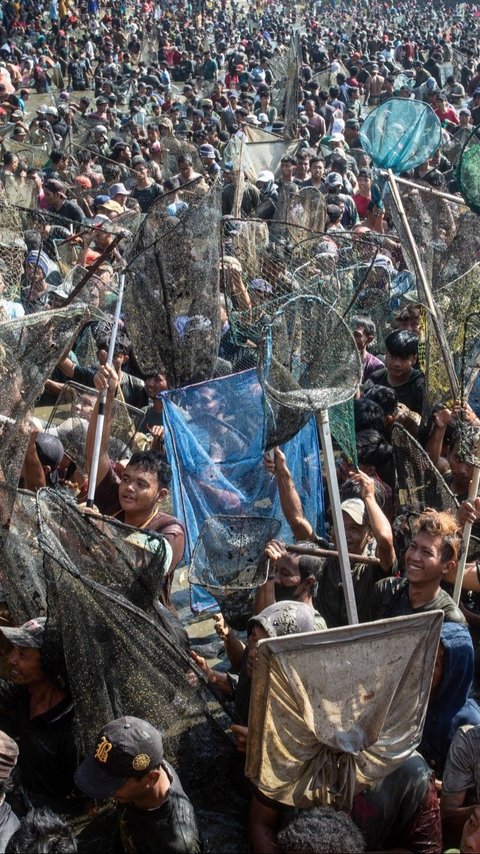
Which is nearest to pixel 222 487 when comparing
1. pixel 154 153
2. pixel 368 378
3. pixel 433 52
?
pixel 368 378

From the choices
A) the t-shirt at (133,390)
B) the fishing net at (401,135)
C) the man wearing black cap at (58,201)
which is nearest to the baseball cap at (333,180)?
the man wearing black cap at (58,201)

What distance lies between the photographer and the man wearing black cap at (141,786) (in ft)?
11.3

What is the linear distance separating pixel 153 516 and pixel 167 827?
1.93m

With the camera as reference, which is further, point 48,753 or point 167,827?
point 48,753

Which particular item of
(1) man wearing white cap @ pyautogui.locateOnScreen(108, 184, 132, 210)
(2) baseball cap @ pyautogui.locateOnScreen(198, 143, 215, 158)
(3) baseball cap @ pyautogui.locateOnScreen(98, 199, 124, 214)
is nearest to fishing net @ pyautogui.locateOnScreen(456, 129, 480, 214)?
(3) baseball cap @ pyautogui.locateOnScreen(98, 199, 124, 214)

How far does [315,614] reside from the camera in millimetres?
4363

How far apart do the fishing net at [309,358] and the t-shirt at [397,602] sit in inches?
32.8

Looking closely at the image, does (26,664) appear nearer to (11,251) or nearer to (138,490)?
(138,490)

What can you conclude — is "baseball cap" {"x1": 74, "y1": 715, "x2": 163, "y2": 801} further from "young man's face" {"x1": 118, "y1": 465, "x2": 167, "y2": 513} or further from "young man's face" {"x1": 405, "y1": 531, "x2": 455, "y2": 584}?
"young man's face" {"x1": 118, "y1": 465, "x2": 167, "y2": 513}

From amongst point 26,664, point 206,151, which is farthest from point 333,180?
point 26,664

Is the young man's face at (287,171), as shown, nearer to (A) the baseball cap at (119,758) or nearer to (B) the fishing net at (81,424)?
(B) the fishing net at (81,424)

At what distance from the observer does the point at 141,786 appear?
350 centimetres

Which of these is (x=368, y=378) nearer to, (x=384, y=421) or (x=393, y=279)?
(x=384, y=421)

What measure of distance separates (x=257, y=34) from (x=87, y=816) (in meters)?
33.6
